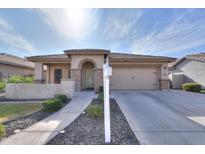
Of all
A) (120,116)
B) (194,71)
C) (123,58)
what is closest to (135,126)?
(120,116)

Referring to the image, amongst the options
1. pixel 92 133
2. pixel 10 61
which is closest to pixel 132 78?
pixel 92 133

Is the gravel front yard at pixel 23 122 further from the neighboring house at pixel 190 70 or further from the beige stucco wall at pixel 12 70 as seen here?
the neighboring house at pixel 190 70

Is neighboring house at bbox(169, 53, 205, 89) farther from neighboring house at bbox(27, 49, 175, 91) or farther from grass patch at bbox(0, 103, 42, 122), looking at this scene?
grass patch at bbox(0, 103, 42, 122)

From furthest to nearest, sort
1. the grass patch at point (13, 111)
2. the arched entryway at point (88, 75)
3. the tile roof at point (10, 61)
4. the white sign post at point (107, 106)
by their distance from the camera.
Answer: the tile roof at point (10, 61), the arched entryway at point (88, 75), the grass patch at point (13, 111), the white sign post at point (107, 106)

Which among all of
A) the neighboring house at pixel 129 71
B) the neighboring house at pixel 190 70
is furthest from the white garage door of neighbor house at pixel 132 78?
the neighboring house at pixel 190 70

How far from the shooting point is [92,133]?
4293mm

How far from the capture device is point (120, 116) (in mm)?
6090

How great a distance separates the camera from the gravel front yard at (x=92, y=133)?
378 cm

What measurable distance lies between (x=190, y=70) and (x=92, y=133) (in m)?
19.1

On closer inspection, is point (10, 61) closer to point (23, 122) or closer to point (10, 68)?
point (10, 68)

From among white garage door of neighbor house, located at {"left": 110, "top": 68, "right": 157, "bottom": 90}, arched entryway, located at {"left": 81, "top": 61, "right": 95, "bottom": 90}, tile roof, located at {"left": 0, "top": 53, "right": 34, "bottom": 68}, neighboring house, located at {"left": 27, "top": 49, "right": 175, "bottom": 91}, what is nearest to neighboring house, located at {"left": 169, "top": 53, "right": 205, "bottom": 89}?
neighboring house, located at {"left": 27, "top": 49, "right": 175, "bottom": 91}

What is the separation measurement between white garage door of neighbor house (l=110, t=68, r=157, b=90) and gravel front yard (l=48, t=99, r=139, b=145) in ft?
34.3

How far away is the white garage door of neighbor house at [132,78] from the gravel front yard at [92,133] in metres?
10.5
